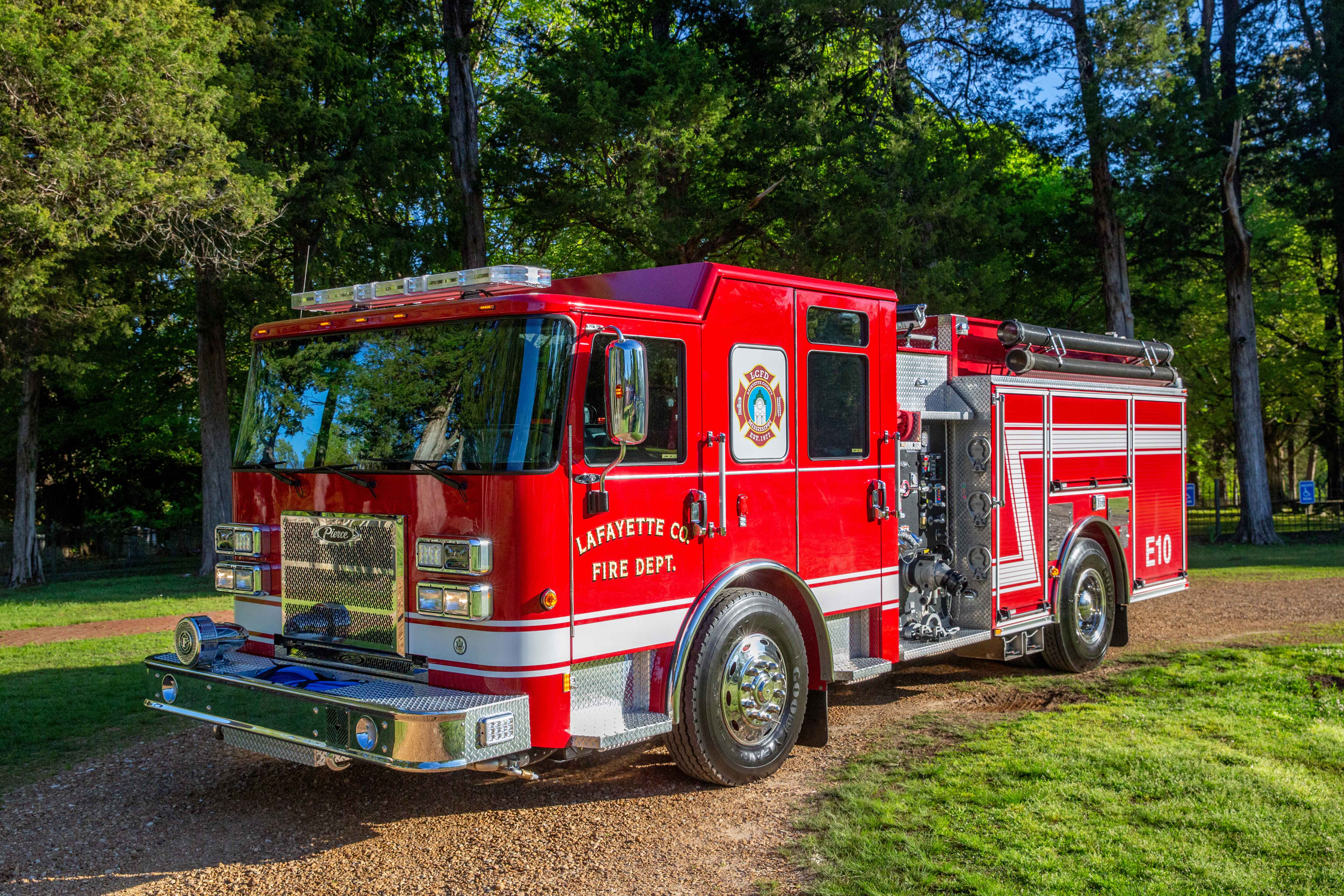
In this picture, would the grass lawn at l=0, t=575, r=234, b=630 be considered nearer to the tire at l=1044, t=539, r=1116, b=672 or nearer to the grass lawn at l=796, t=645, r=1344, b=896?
the tire at l=1044, t=539, r=1116, b=672

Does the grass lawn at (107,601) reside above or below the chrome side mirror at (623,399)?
below

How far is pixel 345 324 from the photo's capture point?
5875 millimetres

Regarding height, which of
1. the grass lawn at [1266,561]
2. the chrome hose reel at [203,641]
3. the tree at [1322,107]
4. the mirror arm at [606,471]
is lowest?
the grass lawn at [1266,561]

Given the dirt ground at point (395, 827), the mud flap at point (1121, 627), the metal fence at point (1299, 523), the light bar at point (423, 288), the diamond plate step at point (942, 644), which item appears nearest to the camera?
the dirt ground at point (395, 827)

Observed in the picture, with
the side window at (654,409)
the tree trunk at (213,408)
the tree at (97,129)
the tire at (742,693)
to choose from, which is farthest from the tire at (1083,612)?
the tree trunk at (213,408)

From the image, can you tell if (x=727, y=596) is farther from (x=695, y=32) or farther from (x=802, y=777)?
(x=695, y=32)

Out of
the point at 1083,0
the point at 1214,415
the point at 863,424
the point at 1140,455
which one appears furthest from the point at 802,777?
the point at 1214,415

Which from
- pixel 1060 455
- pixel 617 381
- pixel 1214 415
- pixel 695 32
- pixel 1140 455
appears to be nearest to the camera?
pixel 617 381

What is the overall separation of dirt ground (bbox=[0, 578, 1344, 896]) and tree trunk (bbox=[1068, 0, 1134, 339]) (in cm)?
1574

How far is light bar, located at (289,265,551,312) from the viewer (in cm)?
527

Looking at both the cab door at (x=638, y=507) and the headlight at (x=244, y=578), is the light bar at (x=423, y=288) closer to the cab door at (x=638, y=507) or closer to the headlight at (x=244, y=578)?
the cab door at (x=638, y=507)

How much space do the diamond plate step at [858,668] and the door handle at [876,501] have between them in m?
0.89

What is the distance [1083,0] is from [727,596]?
20093mm

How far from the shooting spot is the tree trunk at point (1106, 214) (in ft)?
68.2
